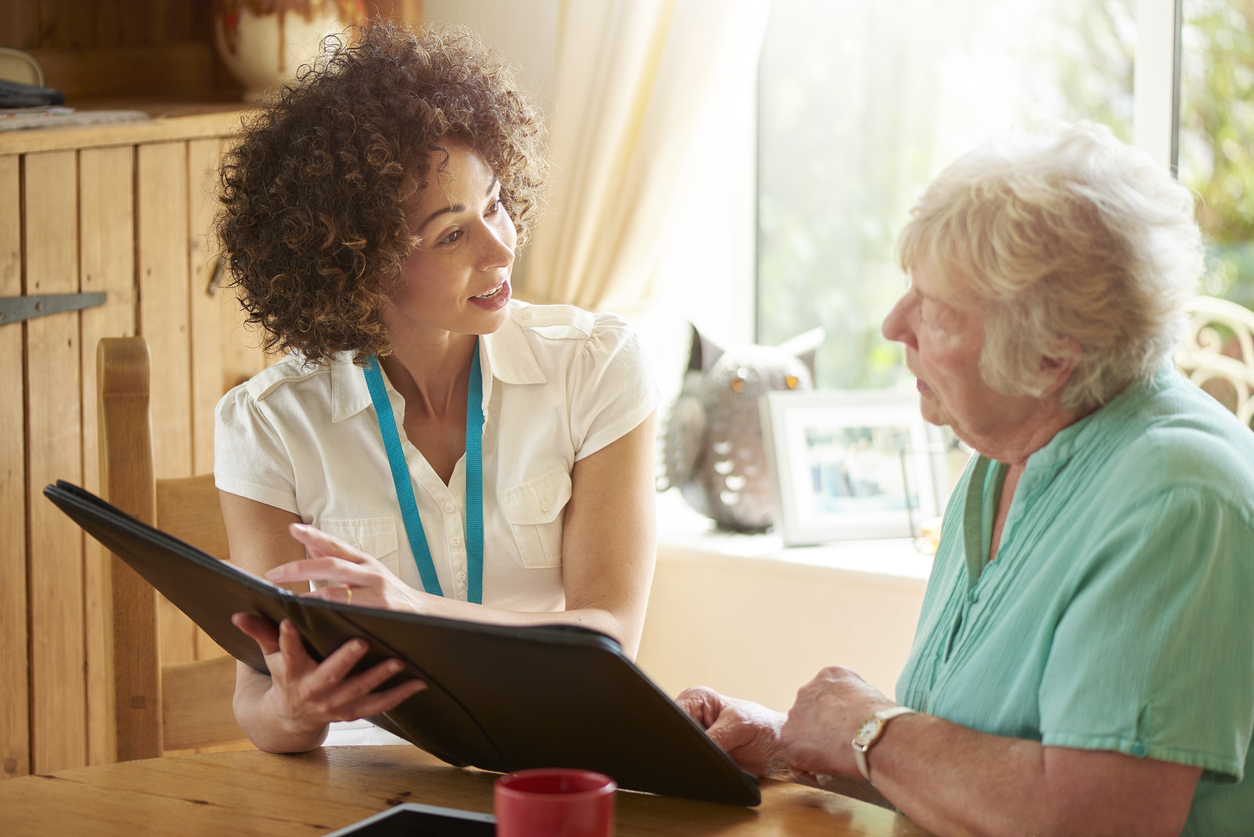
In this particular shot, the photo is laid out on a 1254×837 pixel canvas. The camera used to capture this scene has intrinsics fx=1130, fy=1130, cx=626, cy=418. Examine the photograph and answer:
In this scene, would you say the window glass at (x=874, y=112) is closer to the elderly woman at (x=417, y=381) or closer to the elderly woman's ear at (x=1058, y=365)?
the elderly woman at (x=417, y=381)

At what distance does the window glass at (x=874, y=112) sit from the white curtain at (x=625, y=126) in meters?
0.41

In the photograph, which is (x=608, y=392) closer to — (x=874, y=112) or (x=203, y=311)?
(x=203, y=311)

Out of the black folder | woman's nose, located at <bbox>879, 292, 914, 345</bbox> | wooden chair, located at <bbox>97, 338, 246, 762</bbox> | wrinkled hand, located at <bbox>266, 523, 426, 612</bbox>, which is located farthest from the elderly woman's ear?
wooden chair, located at <bbox>97, 338, 246, 762</bbox>

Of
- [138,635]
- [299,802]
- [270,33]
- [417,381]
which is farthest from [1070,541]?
[270,33]

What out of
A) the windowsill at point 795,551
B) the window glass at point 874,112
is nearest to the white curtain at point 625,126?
the window glass at point 874,112

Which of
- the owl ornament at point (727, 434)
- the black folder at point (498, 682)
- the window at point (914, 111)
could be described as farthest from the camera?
the owl ornament at point (727, 434)

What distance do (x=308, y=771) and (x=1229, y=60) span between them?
2.24 m

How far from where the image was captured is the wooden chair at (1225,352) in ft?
7.77


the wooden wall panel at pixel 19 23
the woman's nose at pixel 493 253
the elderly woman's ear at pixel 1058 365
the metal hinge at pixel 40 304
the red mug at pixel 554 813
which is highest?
the wooden wall panel at pixel 19 23

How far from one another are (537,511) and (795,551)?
1061 millimetres

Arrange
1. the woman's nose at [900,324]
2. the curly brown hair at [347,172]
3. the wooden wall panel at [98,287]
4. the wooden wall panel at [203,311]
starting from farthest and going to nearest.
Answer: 1. the wooden wall panel at [203,311]
2. the wooden wall panel at [98,287]
3. the curly brown hair at [347,172]
4. the woman's nose at [900,324]

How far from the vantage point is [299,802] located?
3.30 feet

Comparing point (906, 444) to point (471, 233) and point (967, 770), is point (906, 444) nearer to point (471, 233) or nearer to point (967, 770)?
point (471, 233)

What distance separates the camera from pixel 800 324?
299cm
